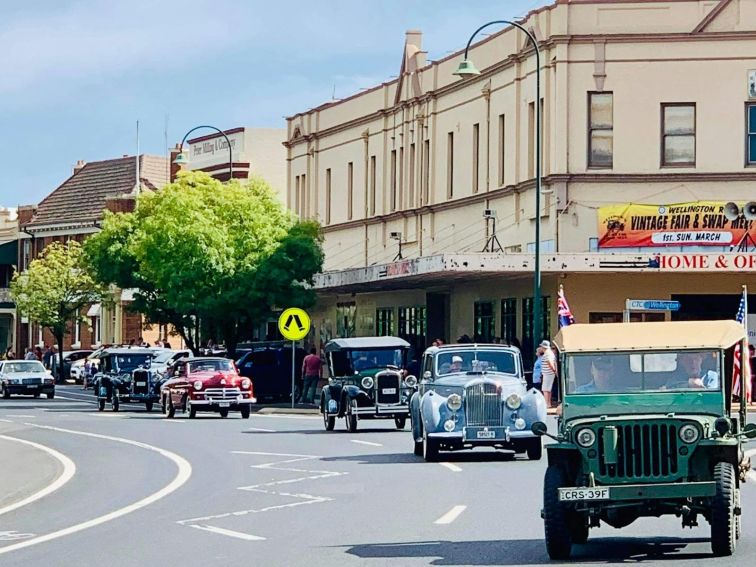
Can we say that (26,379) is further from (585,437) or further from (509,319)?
(585,437)

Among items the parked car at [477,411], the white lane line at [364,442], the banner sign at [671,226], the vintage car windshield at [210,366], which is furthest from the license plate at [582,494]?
the banner sign at [671,226]

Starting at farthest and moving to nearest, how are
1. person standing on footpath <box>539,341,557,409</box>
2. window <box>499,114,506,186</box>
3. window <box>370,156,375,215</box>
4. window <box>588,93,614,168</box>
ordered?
window <box>370,156,375,215</box>
window <box>499,114,506,186</box>
window <box>588,93,614,168</box>
person standing on footpath <box>539,341,557,409</box>

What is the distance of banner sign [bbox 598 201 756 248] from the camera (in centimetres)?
5056

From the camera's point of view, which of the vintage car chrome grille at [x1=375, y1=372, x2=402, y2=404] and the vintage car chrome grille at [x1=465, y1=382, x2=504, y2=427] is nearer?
the vintage car chrome grille at [x1=465, y1=382, x2=504, y2=427]

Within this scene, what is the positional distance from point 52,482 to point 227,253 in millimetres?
32630

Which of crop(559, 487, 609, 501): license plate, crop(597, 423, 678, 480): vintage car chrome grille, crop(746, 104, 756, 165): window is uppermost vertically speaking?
crop(746, 104, 756, 165): window

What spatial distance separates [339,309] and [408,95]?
1148cm

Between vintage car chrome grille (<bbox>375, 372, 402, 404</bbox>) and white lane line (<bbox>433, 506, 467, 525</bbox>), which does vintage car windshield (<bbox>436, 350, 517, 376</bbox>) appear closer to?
vintage car chrome grille (<bbox>375, 372, 402, 404</bbox>)

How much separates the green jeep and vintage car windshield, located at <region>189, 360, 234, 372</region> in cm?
2889

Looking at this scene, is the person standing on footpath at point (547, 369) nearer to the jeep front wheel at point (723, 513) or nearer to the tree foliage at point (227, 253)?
the tree foliage at point (227, 253)

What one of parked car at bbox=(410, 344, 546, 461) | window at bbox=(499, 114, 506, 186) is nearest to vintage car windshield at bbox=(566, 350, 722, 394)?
parked car at bbox=(410, 344, 546, 461)

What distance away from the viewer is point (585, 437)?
583 inches

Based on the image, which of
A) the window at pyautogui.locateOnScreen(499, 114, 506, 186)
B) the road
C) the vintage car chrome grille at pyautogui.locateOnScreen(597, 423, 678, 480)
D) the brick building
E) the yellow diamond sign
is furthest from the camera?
the brick building

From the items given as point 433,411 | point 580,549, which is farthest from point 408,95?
point 580,549
